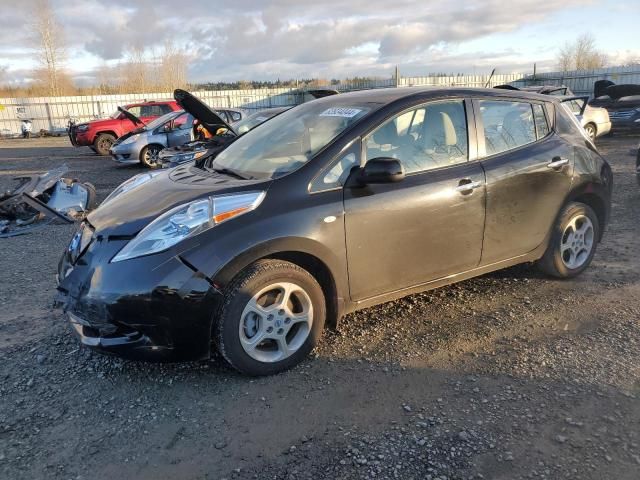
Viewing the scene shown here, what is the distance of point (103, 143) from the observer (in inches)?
688

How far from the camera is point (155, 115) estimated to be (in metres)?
17.6

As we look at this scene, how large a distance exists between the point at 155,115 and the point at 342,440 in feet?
55.5

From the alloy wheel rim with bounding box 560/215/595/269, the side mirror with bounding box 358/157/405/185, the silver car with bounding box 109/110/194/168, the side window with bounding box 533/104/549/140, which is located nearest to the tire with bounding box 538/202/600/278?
the alloy wheel rim with bounding box 560/215/595/269

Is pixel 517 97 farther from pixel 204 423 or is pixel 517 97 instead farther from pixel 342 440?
pixel 204 423

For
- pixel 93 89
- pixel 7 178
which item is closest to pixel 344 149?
pixel 7 178

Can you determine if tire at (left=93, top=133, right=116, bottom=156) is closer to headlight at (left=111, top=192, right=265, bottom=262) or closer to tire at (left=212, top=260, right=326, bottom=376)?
headlight at (left=111, top=192, right=265, bottom=262)

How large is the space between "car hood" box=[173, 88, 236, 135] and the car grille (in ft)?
43.1

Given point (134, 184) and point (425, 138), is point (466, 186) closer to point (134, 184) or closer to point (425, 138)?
point (425, 138)

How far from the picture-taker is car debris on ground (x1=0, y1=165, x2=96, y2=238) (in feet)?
24.0

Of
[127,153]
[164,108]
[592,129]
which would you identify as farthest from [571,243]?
[164,108]

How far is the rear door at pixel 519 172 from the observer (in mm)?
3939

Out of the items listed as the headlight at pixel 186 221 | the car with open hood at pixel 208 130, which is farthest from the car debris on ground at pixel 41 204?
the headlight at pixel 186 221

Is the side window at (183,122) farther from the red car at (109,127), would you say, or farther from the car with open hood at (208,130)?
the red car at (109,127)

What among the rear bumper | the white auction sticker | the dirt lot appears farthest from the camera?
the rear bumper
